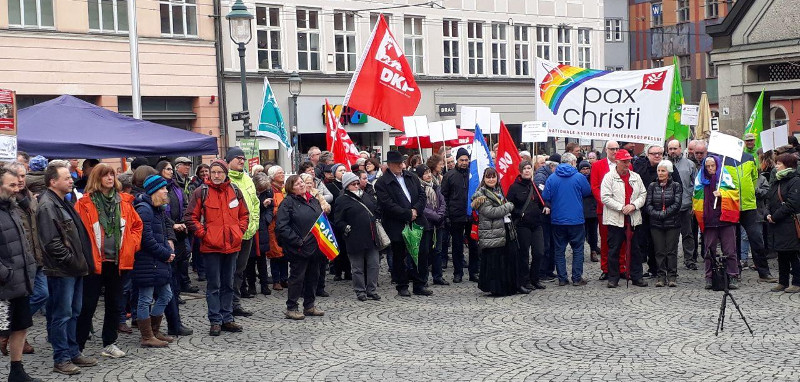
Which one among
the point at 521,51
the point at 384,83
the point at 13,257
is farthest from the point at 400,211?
the point at 521,51

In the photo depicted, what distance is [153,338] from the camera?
9.49m

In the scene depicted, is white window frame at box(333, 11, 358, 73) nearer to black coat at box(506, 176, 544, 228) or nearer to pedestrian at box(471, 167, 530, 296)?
black coat at box(506, 176, 544, 228)

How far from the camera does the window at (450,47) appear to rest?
3962 centimetres

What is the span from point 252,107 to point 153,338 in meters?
24.3

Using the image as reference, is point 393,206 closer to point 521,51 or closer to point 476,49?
point 476,49

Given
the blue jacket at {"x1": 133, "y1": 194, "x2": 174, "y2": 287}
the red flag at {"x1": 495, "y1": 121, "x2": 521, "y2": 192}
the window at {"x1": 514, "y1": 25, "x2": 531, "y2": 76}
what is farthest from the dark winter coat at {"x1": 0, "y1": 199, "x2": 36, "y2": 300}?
the window at {"x1": 514, "y1": 25, "x2": 531, "y2": 76}

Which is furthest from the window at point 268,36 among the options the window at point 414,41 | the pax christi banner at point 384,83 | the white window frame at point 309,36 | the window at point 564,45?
the pax christi banner at point 384,83

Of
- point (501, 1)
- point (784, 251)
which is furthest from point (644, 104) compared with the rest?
point (501, 1)

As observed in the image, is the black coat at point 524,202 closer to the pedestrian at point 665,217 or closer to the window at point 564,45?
the pedestrian at point 665,217

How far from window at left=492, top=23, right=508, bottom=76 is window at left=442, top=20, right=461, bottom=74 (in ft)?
7.24

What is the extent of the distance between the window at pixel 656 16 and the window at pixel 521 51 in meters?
18.3

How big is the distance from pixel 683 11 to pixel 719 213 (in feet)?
155

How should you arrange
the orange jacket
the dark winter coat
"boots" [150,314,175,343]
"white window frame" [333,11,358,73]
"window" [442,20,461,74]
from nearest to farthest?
the dark winter coat < the orange jacket < "boots" [150,314,175,343] < "white window frame" [333,11,358,73] < "window" [442,20,461,74]

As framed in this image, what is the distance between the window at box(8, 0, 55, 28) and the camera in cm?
2789
